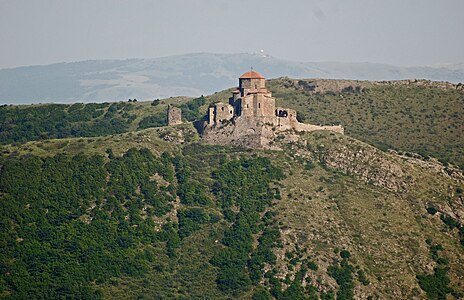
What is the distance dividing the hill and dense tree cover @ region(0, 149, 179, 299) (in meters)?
0.16

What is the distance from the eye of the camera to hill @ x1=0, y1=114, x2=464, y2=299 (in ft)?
333

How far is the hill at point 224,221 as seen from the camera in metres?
102

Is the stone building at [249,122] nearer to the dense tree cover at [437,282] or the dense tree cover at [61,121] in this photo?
the dense tree cover at [437,282]

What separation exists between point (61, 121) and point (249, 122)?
176 ft

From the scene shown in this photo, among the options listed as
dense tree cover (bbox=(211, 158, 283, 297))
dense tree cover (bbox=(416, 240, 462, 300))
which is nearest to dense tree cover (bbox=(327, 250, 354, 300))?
dense tree cover (bbox=(211, 158, 283, 297))

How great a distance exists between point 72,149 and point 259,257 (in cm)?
3279

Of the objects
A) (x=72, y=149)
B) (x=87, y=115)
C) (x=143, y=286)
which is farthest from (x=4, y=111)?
(x=143, y=286)

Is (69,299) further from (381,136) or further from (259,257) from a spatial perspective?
(381,136)

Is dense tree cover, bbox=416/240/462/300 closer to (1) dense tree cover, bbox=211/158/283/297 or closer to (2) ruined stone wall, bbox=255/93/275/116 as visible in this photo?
(1) dense tree cover, bbox=211/158/283/297

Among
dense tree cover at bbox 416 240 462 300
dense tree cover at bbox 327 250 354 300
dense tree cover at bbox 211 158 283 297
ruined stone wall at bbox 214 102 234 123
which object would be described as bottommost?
dense tree cover at bbox 416 240 462 300

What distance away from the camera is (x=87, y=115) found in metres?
169

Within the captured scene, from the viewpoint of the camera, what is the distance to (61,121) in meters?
166

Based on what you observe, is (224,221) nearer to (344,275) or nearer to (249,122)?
(249,122)

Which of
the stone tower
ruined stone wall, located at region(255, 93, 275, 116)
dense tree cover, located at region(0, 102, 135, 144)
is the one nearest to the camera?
ruined stone wall, located at region(255, 93, 275, 116)
